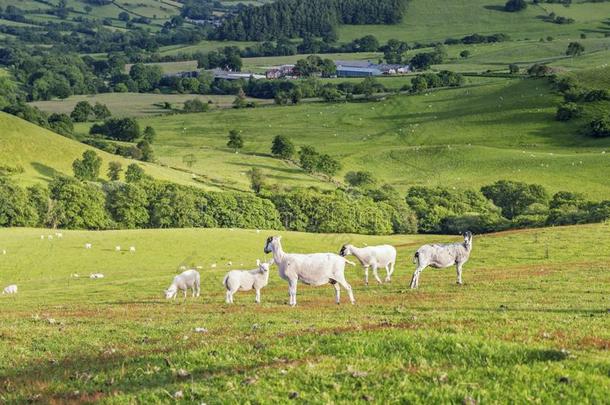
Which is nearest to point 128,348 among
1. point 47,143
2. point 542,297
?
point 542,297

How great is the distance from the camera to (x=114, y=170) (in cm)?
14150

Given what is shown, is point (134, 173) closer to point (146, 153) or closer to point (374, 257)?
point (146, 153)

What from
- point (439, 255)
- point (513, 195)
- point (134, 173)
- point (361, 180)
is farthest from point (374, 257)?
point (361, 180)

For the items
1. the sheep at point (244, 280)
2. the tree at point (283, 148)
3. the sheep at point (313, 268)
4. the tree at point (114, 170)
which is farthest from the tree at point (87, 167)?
the sheep at point (313, 268)

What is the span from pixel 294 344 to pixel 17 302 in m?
33.2

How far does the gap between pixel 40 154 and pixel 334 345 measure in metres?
145

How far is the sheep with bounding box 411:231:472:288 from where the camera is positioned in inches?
1442

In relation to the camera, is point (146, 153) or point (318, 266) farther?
point (146, 153)

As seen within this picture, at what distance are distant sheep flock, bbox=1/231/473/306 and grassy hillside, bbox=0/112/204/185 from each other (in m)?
102

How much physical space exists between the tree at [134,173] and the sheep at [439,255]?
103967 millimetres

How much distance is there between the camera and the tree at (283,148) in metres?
183

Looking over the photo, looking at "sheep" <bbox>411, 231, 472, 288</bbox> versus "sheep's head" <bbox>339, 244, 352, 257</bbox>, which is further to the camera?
"sheep's head" <bbox>339, 244, 352, 257</bbox>

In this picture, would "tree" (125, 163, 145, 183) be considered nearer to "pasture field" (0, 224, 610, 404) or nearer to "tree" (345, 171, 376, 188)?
"tree" (345, 171, 376, 188)

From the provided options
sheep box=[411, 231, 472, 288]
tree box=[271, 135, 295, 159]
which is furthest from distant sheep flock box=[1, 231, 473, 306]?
tree box=[271, 135, 295, 159]
